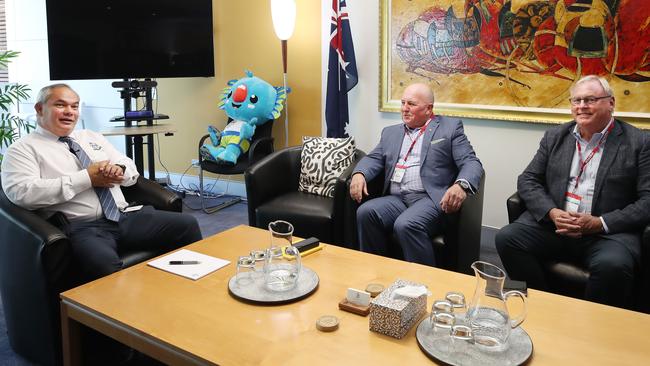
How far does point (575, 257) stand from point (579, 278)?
0.70ft

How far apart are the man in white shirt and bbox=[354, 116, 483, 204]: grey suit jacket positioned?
1.19 m

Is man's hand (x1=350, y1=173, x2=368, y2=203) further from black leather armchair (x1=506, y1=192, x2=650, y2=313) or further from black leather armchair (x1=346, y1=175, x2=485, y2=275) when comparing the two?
black leather armchair (x1=506, y1=192, x2=650, y2=313)

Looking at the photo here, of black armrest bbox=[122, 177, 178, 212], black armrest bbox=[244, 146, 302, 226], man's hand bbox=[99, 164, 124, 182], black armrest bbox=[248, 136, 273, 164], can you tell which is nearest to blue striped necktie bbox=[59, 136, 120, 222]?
man's hand bbox=[99, 164, 124, 182]

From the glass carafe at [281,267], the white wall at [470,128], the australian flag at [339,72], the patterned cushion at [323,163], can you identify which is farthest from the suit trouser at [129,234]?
the white wall at [470,128]

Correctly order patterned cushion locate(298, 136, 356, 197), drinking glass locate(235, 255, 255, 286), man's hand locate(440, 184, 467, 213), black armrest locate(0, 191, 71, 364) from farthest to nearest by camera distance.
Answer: patterned cushion locate(298, 136, 356, 197)
man's hand locate(440, 184, 467, 213)
black armrest locate(0, 191, 71, 364)
drinking glass locate(235, 255, 255, 286)

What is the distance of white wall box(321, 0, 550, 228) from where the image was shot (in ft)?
12.2

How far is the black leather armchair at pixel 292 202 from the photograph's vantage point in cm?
312

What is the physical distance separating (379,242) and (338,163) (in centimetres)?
71

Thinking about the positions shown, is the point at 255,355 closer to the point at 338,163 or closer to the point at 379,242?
the point at 379,242

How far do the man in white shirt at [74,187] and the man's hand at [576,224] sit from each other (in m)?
1.76

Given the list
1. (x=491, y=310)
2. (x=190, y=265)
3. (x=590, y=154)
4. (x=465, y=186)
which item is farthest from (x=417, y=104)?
(x=491, y=310)

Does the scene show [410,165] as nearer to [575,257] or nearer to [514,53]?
[575,257]

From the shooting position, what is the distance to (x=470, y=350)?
1414 mm

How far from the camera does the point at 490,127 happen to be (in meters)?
3.80
